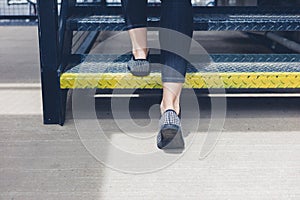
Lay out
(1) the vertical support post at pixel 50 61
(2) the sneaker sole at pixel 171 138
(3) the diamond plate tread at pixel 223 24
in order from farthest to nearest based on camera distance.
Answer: (3) the diamond plate tread at pixel 223 24
(1) the vertical support post at pixel 50 61
(2) the sneaker sole at pixel 171 138

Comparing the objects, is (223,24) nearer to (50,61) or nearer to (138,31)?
(138,31)

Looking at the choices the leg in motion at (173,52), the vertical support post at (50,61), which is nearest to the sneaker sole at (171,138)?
the leg in motion at (173,52)

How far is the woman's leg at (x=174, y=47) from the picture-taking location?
6.11 ft

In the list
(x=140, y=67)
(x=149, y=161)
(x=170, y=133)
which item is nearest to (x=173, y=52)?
(x=140, y=67)

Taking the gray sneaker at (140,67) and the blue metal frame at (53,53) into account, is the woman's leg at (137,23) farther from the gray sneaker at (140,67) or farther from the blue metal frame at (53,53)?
the blue metal frame at (53,53)

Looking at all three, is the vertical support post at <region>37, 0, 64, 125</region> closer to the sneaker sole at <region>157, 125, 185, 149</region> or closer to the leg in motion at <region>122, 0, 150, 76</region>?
the leg in motion at <region>122, 0, 150, 76</region>

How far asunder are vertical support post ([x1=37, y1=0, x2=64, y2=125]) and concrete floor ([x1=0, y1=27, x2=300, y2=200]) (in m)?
0.08

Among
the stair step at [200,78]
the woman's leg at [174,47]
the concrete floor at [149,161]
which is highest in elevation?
the woman's leg at [174,47]

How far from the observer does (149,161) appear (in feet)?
5.67

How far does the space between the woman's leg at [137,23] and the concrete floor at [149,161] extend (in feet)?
1.20

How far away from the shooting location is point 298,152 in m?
1.81

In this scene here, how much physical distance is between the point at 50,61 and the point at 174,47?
1.91ft

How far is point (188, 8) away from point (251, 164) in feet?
2.27

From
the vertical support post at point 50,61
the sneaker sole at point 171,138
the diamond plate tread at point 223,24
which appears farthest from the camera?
the diamond plate tread at point 223,24
